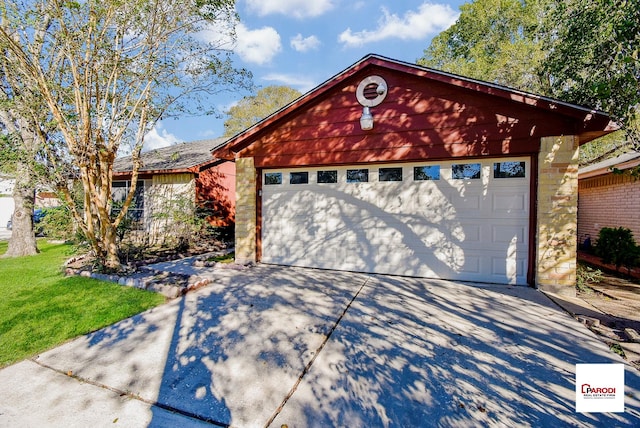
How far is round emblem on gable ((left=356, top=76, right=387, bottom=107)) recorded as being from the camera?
19.7 ft

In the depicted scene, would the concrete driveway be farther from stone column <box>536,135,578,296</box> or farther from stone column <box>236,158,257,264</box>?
stone column <box>236,158,257,264</box>

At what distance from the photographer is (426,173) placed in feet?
19.5

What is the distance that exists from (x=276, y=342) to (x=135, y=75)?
19.5 ft

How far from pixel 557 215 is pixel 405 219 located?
2.53 m

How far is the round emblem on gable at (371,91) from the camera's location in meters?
6.02

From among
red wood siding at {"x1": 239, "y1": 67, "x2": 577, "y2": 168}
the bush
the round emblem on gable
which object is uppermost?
the round emblem on gable

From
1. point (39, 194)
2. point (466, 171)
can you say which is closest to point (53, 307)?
point (39, 194)

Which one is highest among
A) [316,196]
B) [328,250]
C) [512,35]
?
[512,35]

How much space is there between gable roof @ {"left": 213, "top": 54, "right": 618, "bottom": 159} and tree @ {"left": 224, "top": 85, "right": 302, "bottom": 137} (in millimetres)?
18407

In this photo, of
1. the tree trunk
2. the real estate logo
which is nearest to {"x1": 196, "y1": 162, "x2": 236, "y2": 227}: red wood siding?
the tree trunk

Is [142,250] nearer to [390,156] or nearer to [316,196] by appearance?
[316,196]

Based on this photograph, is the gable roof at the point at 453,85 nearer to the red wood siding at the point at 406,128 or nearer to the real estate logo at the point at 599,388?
the red wood siding at the point at 406,128

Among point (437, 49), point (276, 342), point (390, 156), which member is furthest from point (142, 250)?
point (437, 49)

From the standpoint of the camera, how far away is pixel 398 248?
6.13 metres
